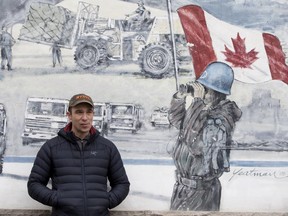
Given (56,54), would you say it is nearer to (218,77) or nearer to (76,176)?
(76,176)

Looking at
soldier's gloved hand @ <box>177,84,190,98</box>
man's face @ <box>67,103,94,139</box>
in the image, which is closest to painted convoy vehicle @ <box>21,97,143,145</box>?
man's face @ <box>67,103,94,139</box>

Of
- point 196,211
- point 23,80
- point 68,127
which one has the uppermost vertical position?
point 23,80

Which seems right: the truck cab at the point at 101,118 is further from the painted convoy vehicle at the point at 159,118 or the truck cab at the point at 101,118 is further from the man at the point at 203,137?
the man at the point at 203,137

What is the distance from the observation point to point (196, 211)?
480cm

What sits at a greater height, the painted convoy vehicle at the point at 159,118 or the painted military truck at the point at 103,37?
the painted military truck at the point at 103,37

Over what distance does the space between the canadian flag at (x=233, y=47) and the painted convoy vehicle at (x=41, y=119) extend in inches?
46.4

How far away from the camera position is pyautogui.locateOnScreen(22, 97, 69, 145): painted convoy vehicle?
15.5ft

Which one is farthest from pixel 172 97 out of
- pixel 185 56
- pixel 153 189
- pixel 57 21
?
pixel 57 21

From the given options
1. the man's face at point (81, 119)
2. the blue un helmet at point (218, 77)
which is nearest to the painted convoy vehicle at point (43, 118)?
the man's face at point (81, 119)

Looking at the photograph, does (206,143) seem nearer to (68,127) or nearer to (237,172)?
(237,172)

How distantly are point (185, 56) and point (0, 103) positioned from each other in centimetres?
156

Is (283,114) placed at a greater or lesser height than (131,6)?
lesser

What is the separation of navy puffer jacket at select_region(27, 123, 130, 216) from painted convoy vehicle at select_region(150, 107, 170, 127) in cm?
54
